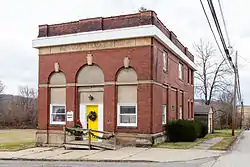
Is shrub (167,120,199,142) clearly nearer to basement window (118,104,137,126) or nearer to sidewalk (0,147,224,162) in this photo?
basement window (118,104,137,126)

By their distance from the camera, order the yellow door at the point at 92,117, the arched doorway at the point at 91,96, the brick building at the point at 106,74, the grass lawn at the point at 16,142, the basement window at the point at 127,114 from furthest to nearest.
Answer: the grass lawn at the point at 16,142
the yellow door at the point at 92,117
the arched doorway at the point at 91,96
the basement window at the point at 127,114
the brick building at the point at 106,74

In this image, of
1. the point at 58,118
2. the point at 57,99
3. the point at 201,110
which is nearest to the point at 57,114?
the point at 58,118

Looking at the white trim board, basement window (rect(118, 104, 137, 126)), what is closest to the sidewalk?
basement window (rect(118, 104, 137, 126))

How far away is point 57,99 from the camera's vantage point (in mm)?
23016

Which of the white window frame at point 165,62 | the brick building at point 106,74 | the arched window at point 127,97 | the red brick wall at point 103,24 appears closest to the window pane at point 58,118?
the brick building at point 106,74

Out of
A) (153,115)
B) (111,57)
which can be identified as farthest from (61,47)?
(153,115)

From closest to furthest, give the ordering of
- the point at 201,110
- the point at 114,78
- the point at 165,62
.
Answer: the point at 114,78 → the point at 165,62 → the point at 201,110

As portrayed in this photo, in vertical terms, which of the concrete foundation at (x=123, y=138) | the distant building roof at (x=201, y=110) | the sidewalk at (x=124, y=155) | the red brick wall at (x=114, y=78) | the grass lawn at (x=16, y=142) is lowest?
the grass lawn at (x=16, y=142)

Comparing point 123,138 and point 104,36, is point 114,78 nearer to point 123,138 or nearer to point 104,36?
point 104,36

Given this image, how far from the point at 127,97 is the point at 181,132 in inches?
190

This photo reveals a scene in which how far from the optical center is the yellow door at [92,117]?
858 inches

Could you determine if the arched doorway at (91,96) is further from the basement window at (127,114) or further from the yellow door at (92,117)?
the basement window at (127,114)

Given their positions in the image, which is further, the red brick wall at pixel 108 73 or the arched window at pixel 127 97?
the arched window at pixel 127 97

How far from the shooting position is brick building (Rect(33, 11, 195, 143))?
20.3 metres
